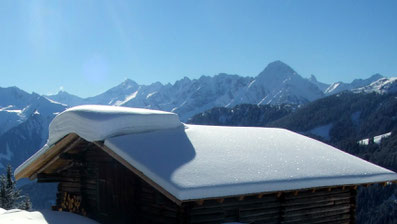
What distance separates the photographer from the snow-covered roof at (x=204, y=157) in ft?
26.1

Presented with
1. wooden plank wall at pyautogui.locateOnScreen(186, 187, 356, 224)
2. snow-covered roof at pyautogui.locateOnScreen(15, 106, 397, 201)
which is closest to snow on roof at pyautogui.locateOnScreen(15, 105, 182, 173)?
snow-covered roof at pyautogui.locateOnScreen(15, 106, 397, 201)

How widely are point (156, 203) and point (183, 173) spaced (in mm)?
1922

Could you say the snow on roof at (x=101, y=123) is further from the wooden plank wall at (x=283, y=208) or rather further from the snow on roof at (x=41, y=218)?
the wooden plank wall at (x=283, y=208)

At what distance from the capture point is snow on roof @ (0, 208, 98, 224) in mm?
8562

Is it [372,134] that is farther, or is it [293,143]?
[372,134]

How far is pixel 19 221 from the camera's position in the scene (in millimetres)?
8414

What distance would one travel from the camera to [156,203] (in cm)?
947

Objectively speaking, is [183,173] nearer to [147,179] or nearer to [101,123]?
[147,179]

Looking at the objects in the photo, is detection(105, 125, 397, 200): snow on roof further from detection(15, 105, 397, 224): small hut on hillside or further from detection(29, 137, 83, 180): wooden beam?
detection(29, 137, 83, 180): wooden beam

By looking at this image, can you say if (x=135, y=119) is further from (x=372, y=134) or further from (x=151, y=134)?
(x=372, y=134)

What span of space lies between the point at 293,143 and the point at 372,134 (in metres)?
200

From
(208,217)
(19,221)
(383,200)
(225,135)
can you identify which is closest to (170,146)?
(208,217)

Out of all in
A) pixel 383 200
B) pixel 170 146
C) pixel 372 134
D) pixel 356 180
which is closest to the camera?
pixel 170 146

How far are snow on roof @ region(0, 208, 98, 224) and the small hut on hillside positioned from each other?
3.25 ft
